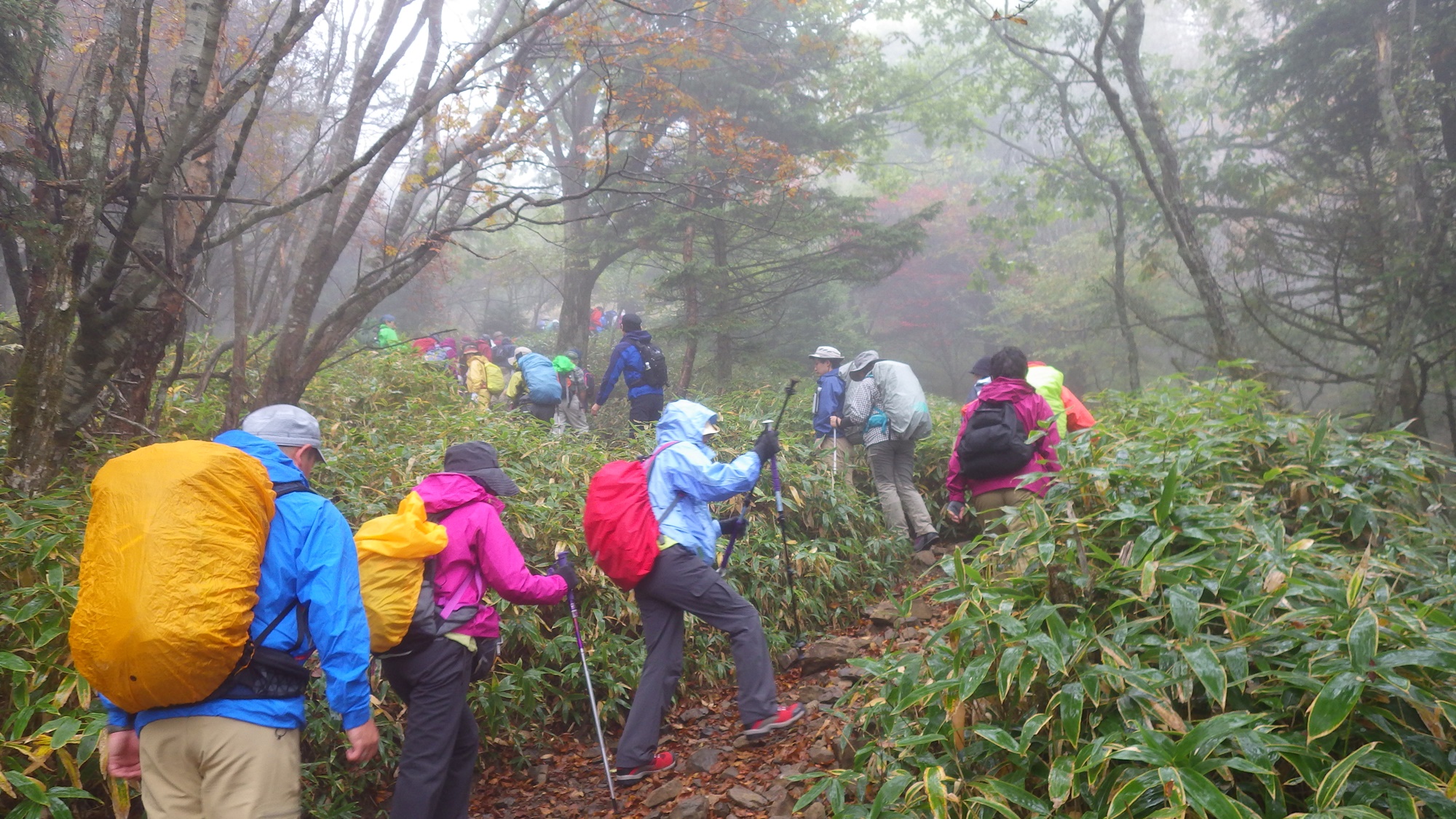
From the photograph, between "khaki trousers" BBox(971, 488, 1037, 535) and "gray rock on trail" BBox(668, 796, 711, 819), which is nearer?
"gray rock on trail" BBox(668, 796, 711, 819)

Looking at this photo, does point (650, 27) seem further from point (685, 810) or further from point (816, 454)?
point (685, 810)

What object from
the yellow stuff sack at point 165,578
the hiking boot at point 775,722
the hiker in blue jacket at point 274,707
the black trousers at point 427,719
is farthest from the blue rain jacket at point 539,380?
the yellow stuff sack at point 165,578

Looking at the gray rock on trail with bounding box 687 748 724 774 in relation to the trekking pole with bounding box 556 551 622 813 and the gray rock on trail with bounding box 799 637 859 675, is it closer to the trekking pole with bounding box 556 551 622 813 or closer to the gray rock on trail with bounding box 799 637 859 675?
the trekking pole with bounding box 556 551 622 813

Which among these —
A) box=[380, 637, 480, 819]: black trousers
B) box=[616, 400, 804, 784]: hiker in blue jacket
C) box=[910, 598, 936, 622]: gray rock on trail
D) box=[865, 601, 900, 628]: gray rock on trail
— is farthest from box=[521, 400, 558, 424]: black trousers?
box=[380, 637, 480, 819]: black trousers

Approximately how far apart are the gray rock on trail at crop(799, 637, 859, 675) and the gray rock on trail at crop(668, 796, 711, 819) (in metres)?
1.86

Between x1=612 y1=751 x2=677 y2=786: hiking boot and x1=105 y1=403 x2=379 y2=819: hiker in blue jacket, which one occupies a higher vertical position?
x1=105 y1=403 x2=379 y2=819: hiker in blue jacket

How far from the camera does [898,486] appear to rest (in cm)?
774

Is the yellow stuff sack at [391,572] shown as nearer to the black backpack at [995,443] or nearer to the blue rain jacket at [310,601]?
the blue rain jacket at [310,601]

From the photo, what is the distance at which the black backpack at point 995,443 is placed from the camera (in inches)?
213

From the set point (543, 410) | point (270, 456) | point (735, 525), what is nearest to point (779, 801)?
point (735, 525)

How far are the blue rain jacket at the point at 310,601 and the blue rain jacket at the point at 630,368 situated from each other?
724cm

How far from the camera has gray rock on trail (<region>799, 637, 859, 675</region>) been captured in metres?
5.55

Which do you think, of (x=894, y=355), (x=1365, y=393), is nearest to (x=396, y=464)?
(x=1365, y=393)

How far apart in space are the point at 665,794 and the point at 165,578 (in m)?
2.67
